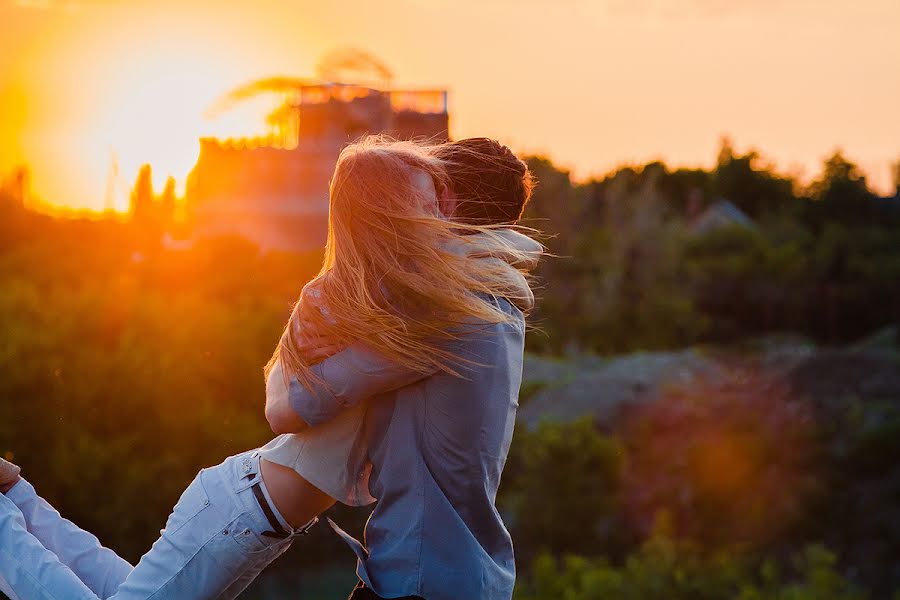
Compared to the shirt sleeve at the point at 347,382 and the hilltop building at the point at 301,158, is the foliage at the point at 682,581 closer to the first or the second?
the shirt sleeve at the point at 347,382

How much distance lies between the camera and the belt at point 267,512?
2424 millimetres

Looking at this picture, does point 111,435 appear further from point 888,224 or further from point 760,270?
point 888,224

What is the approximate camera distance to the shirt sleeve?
7.48 ft

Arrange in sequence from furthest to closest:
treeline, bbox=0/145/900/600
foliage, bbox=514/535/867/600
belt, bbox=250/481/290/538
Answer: treeline, bbox=0/145/900/600
foliage, bbox=514/535/867/600
belt, bbox=250/481/290/538

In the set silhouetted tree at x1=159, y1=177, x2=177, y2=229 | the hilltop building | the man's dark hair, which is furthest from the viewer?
the hilltop building

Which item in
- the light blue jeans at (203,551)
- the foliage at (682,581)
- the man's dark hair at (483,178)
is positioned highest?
the man's dark hair at (483,178)

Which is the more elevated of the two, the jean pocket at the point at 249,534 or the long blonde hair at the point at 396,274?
the long blonde hair at the point at 396,274

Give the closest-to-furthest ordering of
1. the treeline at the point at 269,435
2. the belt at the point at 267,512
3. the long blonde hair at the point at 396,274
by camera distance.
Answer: the long blonde hair at the point at 396,274 < the belt at the point at 267,512 < the treeline at the point at 269,435

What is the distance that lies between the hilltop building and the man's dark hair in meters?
14.6

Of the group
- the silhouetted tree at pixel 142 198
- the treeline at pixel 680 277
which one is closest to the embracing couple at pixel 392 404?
the silhouetted tree at pixel 142 198

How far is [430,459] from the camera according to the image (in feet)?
7.55

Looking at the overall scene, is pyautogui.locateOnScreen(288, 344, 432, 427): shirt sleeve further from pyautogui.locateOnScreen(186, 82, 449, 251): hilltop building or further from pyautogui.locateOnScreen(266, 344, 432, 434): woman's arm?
pyautogui.locateOnScreen(186, 82, 449, 251): hilltop building

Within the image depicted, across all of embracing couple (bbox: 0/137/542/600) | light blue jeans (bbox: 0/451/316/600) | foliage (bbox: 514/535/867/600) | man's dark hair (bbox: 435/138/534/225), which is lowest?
foliage (bbox: 514/535/867/600)

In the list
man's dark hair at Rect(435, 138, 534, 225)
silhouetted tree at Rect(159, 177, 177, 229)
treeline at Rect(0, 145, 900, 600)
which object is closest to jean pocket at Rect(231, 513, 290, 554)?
man's dark hair at Rect(435, 138, 534, 225)
